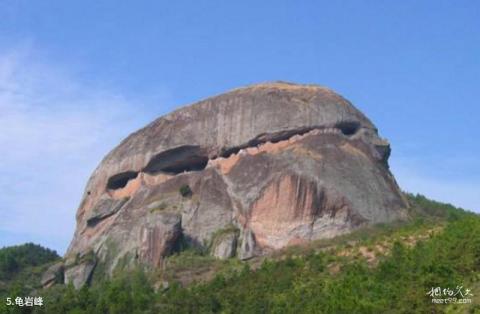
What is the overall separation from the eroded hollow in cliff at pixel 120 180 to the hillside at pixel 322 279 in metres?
9.84

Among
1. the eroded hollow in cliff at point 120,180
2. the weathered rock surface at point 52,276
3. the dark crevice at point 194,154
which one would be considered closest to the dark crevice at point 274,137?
the dark crevice at point 194,154

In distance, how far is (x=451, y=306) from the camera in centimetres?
2386

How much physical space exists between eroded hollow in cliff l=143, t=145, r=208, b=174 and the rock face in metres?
Result: 0.07

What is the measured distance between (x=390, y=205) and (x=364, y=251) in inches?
417

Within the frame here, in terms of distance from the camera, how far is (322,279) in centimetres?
3725

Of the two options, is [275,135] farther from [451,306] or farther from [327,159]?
[451,306]

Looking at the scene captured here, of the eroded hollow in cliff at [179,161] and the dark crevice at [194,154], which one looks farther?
the eroded hollow in cliff at [179,161]

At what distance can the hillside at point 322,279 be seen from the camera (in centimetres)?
2650

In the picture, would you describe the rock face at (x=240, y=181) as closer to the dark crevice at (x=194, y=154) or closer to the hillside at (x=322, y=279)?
the dark crevice at (x=194, y=154)

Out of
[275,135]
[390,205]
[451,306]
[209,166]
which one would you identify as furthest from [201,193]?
[451,306]

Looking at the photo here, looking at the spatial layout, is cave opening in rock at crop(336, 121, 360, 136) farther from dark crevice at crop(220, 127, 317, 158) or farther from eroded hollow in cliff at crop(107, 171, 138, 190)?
eroded hollow in cliff at crop(107, 171, 138, 190)

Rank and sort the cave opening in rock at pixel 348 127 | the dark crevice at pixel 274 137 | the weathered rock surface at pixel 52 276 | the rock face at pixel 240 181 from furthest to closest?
1. the cave opening in rock at pixel 348 127
2. the dark crevice at pixel 274 137
3. the weathered rock surface at pixel 52 276
4. the rock face at pixel 240 181

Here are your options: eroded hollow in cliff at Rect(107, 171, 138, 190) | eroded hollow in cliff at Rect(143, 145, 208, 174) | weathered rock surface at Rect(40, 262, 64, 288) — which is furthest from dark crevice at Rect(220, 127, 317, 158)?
weathered rock surface at Rect(40, 262, 64, 288)

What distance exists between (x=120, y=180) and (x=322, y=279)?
83.8 ft
